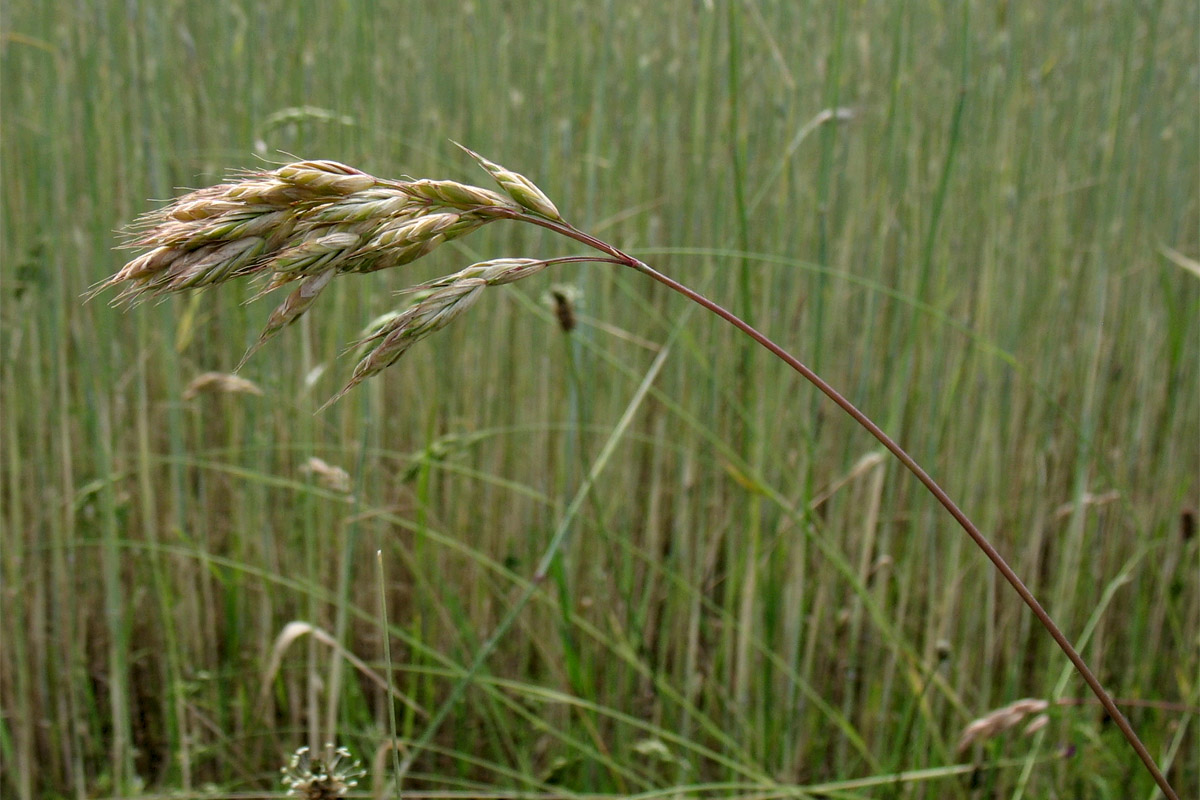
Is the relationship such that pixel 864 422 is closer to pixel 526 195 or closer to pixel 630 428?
pixel 526 195

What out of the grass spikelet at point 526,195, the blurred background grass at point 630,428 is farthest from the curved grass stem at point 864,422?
the blurred background grass at point 630,428

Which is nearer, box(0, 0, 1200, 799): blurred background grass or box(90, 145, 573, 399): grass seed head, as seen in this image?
box(90, 145, 573, 399): grass seed head

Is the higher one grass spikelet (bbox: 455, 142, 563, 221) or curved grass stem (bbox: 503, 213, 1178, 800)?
grass spikelet (bbox: 455, 142, 563, 221)

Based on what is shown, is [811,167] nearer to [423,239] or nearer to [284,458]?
[284,458]

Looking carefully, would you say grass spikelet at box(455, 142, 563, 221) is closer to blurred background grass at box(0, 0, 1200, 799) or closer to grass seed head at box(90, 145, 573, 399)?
grass seed head at box(90, 145, 573, 399)

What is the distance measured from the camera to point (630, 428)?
4.94ft

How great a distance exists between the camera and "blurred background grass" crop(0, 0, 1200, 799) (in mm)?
1116

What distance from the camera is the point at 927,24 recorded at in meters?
1.74

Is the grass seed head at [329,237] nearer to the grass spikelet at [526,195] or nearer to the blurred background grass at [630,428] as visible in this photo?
the grass spikelet at [526,195]

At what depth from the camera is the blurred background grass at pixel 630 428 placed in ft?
3.66

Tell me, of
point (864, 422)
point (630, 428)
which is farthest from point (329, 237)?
point (630, 428)

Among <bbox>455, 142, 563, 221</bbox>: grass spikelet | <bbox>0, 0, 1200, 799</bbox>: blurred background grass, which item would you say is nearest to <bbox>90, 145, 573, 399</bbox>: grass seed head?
<bbox>455, 142, 563, 221</bbox>: grass spikelet

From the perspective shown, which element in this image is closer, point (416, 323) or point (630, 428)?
point (416, 323)

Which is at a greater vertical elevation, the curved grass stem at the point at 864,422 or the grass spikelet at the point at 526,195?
the grass spikelet at the point at 526,195
